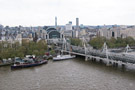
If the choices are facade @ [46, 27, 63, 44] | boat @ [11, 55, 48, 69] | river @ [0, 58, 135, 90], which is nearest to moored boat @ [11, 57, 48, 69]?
boat @ [11, 55, 48, 69]

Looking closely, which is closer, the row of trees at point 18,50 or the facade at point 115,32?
the row of trees at point 18,50

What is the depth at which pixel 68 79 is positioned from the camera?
880cm

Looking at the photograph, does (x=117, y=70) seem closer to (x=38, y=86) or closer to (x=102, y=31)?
(x=38, y=86)

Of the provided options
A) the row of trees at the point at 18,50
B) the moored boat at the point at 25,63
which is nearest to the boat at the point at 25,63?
the moored boat at the point at 25,63

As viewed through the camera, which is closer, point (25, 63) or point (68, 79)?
point (68, 79)

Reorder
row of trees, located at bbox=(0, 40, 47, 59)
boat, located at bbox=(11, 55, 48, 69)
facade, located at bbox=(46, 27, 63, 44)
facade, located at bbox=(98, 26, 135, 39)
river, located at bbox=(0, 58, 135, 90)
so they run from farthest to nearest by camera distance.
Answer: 1. facade, located at bbox=(98, 26, 135, 39)
2. facade, located at bbox=(46, 27, 63, 44)
3. row of trees, located at bbox=(0, 40, 47, 59)
4. boat, located at bbox=(11, 55, 48, 69)
5. river, located at bbox=(0, 58, 135, 90)

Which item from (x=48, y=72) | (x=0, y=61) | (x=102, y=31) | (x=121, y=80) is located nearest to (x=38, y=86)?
(x=48, y=72)

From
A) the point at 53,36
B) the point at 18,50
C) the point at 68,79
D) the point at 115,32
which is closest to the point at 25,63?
the point at 18,50

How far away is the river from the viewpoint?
771 centimetres

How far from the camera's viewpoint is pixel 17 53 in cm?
1326

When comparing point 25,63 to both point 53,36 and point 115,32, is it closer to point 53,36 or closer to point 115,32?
point 53,36

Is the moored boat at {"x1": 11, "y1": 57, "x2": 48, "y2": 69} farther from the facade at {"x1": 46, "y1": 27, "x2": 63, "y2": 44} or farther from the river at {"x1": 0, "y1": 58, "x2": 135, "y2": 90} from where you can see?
the facade at {"x1": 46, "y1": 27, "x2": 63, "y2": 44}

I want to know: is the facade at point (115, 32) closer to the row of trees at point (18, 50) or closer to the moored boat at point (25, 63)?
the row of trees at point (18, 50)

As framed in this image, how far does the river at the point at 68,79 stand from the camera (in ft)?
25.3
